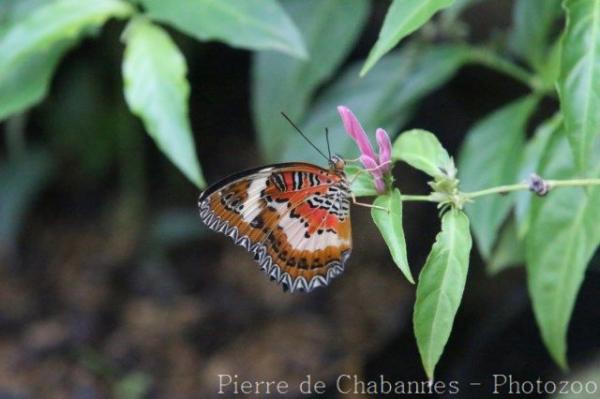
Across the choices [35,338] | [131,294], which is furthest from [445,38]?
[35,338]

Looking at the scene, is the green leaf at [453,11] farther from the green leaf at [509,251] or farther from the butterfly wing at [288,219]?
the butterfly wing at [288,219]

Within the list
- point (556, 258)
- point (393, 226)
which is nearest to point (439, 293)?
point (393, 226)

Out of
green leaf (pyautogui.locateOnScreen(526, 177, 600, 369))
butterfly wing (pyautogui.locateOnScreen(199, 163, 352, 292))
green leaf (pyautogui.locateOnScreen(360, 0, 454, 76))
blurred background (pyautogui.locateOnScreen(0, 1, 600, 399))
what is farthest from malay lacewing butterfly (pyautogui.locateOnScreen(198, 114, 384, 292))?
blurred background (pyautogui.locateOnScreen(0, 1, 600, 399))

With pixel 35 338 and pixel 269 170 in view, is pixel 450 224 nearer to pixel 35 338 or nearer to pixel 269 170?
pixel 269 170

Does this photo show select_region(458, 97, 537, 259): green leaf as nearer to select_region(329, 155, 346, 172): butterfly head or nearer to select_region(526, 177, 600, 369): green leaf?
select_region(526, 177, 600, 369): green leaf

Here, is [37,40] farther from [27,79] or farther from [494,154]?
[494,154]
